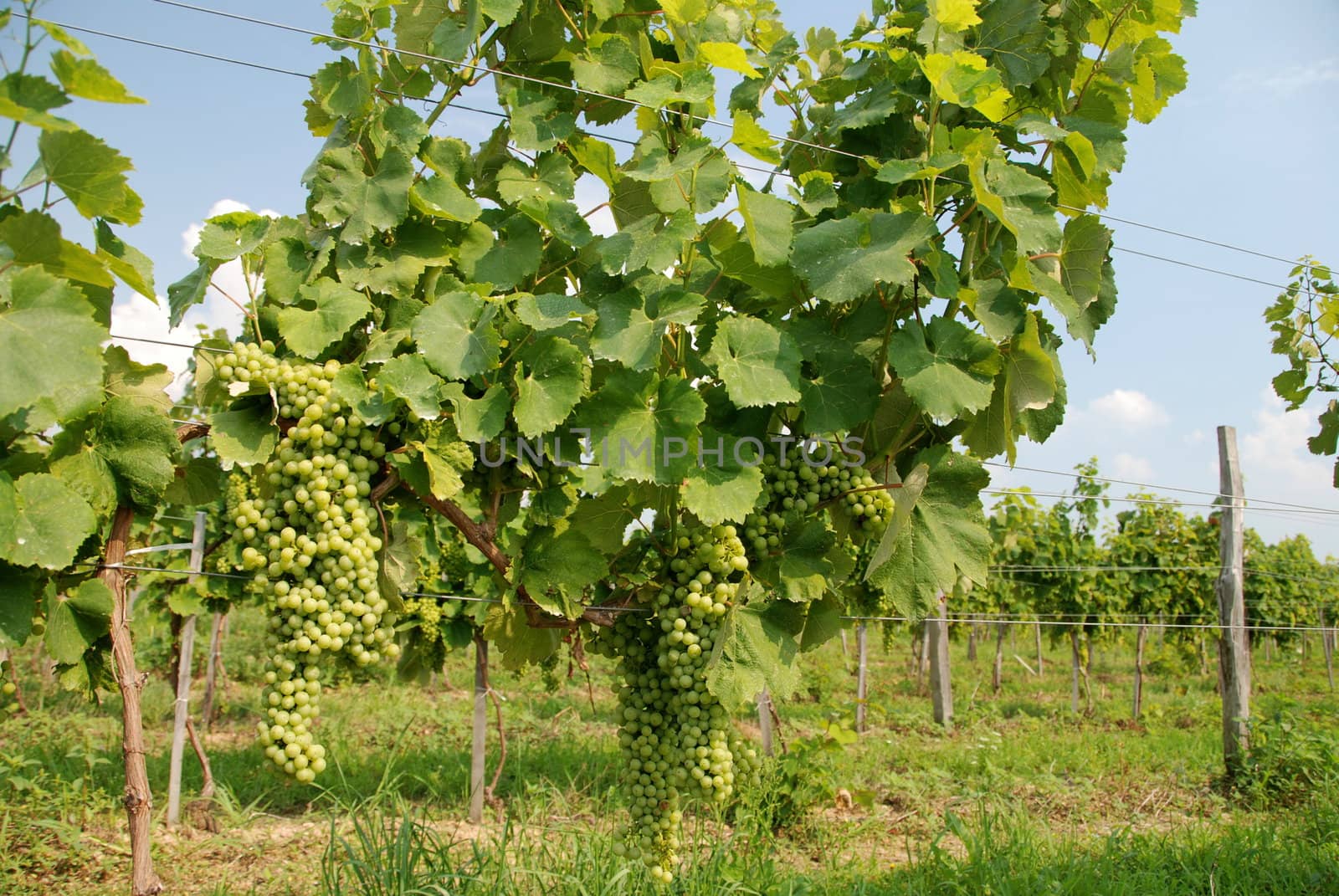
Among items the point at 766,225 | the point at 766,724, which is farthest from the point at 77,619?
the point at 766,724

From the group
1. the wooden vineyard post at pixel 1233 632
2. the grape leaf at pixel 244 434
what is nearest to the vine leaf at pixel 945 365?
the grape leaf at pixel 244 434

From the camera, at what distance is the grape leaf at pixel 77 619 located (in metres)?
1.97

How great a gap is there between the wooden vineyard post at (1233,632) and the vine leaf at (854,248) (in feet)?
21.0

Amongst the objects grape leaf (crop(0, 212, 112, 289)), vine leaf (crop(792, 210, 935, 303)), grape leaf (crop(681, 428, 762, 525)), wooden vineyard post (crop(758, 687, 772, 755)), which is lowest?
wooden vineyard post (crop(758, 687, 772, 755))

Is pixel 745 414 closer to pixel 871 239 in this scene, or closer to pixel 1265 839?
pixel 871 239

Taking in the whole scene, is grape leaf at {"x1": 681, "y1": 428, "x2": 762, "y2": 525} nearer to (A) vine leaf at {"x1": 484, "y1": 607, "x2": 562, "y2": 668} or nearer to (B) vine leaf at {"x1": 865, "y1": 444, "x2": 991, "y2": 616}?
(B) vine leaf at {"x1": 865, "y1": 444, "x2": 991, "y2": 616}

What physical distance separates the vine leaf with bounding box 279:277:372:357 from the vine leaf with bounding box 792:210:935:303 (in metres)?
0.97

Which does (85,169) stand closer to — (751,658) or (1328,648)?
(751,658)

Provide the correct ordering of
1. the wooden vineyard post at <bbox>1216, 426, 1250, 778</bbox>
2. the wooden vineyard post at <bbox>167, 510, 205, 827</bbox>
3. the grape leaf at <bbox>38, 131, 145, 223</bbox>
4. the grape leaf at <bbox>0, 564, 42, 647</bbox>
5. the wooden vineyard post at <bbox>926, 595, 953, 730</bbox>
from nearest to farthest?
the grape leaf at <bbox>38, 131, 145, 223</bbox>
the grape leaf at <bbox>0, 564, 42, 647</bbox>
the wooden vineyard post at <bbox>167, 510, 205, 827</bbox>
the wooden vineyard post at <bbox>1216, 426, 1250, 778</bbox>
the wooden vineyard post at <bbox>926, 595, 953, 730</bbox>

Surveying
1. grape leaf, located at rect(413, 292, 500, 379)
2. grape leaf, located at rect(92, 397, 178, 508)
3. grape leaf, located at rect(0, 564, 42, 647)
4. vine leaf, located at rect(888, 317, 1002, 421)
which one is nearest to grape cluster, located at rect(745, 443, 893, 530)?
vine leaf, located at rect(888, 317, 1002, 421)

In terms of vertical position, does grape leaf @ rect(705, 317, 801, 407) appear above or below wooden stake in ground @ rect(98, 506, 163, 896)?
above

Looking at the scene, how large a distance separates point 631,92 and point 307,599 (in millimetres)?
1299

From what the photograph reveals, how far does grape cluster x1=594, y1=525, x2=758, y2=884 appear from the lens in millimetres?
2121

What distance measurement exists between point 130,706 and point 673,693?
1.28m
